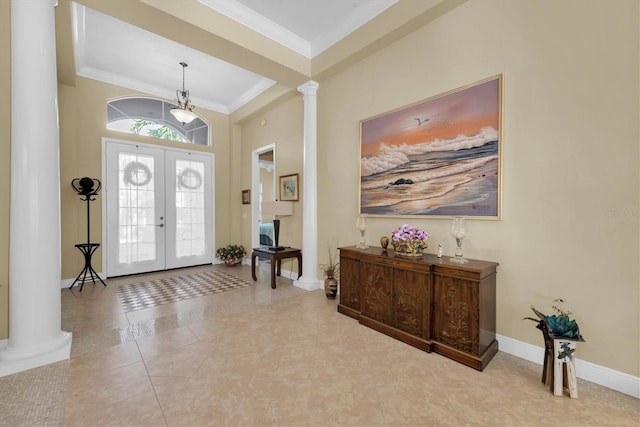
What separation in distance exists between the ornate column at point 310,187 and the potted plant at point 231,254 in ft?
7.88

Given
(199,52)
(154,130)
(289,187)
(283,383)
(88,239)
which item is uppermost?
(199,52)

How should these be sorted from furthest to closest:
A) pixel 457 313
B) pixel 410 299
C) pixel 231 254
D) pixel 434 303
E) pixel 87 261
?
pixel 231 254 → pixel 87 261 → pixel 410 299 → pixel 434 303 → pixel 457 313

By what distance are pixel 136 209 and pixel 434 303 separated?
17.8 feet

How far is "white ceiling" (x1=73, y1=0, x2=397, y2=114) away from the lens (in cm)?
328

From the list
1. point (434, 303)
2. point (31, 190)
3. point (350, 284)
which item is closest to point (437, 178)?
point (434, 303)

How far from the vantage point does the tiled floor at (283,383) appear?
1.66m

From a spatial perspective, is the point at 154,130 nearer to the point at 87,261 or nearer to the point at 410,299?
the point at 87,261

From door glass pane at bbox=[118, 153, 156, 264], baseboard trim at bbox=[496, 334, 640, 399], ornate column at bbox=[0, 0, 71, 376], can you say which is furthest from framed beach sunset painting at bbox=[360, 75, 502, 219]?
door glass pane at bbox=[118, 153, 156, 264]

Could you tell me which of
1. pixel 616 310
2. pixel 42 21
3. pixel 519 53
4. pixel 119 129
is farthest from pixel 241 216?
pixel 616 310

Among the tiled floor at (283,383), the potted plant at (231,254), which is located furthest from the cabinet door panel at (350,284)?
the potted plant at (231,254)

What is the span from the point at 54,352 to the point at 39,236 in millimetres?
964

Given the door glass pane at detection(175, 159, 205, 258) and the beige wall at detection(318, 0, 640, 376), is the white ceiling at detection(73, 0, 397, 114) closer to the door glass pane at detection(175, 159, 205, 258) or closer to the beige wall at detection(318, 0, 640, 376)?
the beige wall at detection(318, 0, 640, 376)

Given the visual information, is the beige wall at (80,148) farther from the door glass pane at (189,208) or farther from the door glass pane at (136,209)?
the door glass pane at (189,208)

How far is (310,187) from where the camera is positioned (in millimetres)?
4324
